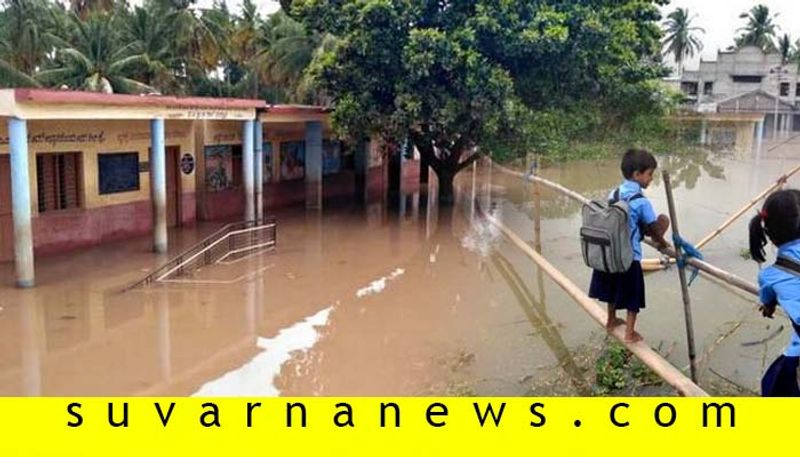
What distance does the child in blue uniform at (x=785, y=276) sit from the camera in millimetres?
3527

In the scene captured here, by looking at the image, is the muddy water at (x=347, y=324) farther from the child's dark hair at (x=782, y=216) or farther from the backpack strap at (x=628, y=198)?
the child's dark hair at (x=782, y=216)

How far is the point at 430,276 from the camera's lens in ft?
42.2

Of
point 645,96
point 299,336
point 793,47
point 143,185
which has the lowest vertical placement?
point 299,336

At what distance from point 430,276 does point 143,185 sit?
6.83 meters

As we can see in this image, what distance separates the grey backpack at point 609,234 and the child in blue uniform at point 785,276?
1517mm

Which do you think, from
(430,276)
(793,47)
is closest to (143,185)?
(430,276)

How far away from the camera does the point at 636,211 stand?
5293 millimetres

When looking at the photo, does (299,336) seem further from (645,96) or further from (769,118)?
(769,118)

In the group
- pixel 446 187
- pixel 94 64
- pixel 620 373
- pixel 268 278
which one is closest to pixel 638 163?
pixel 620 373

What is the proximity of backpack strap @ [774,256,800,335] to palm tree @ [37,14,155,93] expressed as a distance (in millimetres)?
21359

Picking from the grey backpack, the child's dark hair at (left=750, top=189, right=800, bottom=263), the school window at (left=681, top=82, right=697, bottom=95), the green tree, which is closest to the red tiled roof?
the green tree

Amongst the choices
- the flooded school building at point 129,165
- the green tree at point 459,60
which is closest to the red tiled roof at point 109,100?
the flooded school building at point 129,165

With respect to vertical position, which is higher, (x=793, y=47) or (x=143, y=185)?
(x=793, y=47)

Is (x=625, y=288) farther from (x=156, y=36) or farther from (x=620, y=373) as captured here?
(x=156, y=36)
